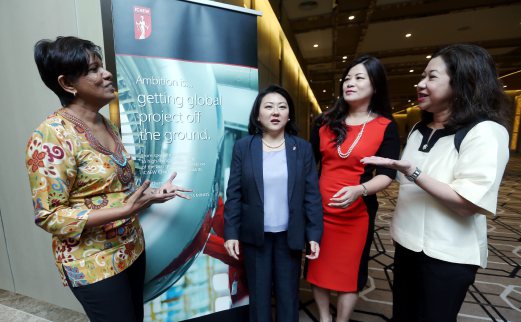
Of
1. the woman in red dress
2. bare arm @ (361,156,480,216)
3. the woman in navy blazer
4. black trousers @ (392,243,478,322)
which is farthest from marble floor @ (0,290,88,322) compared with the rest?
bare arm @ (361,156,480,216)

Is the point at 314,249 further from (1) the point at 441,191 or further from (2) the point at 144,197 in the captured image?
(2) the point at 144,197

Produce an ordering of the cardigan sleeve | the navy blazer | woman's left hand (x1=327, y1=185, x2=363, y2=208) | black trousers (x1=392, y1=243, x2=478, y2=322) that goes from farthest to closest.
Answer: the navy blazer, woman's left hand (x1=327, y1=185, x2=363, y2=208), black trousers (x1=392, y1=243, x2=478, y2=322), the cardigan sleeve

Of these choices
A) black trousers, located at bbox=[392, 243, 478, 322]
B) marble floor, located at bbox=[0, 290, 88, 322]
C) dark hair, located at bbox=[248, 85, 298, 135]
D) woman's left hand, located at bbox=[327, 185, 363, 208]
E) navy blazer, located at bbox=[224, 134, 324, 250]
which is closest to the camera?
black trousers, located at bbox=[392, 243, 478, 322]

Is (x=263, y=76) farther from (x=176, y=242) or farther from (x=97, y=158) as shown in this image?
(x=97, y=158)

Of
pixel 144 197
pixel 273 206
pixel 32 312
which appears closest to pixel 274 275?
pixel 273 206

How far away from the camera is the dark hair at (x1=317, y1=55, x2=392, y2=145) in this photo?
4.75 feet

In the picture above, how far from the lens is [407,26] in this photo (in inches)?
268

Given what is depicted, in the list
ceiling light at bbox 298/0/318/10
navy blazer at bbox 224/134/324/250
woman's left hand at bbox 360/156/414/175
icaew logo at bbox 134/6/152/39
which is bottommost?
navy blazer at bbox 224/134/324/250

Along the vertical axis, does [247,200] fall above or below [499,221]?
above

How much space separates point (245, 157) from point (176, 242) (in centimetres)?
77

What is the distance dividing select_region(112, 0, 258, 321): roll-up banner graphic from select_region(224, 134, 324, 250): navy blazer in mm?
347

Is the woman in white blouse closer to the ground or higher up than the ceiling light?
closer to the ground

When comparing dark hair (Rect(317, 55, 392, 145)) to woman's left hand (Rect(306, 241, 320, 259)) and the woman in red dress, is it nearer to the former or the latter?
the woman in red dress

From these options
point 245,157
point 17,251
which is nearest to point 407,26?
point 245,157
